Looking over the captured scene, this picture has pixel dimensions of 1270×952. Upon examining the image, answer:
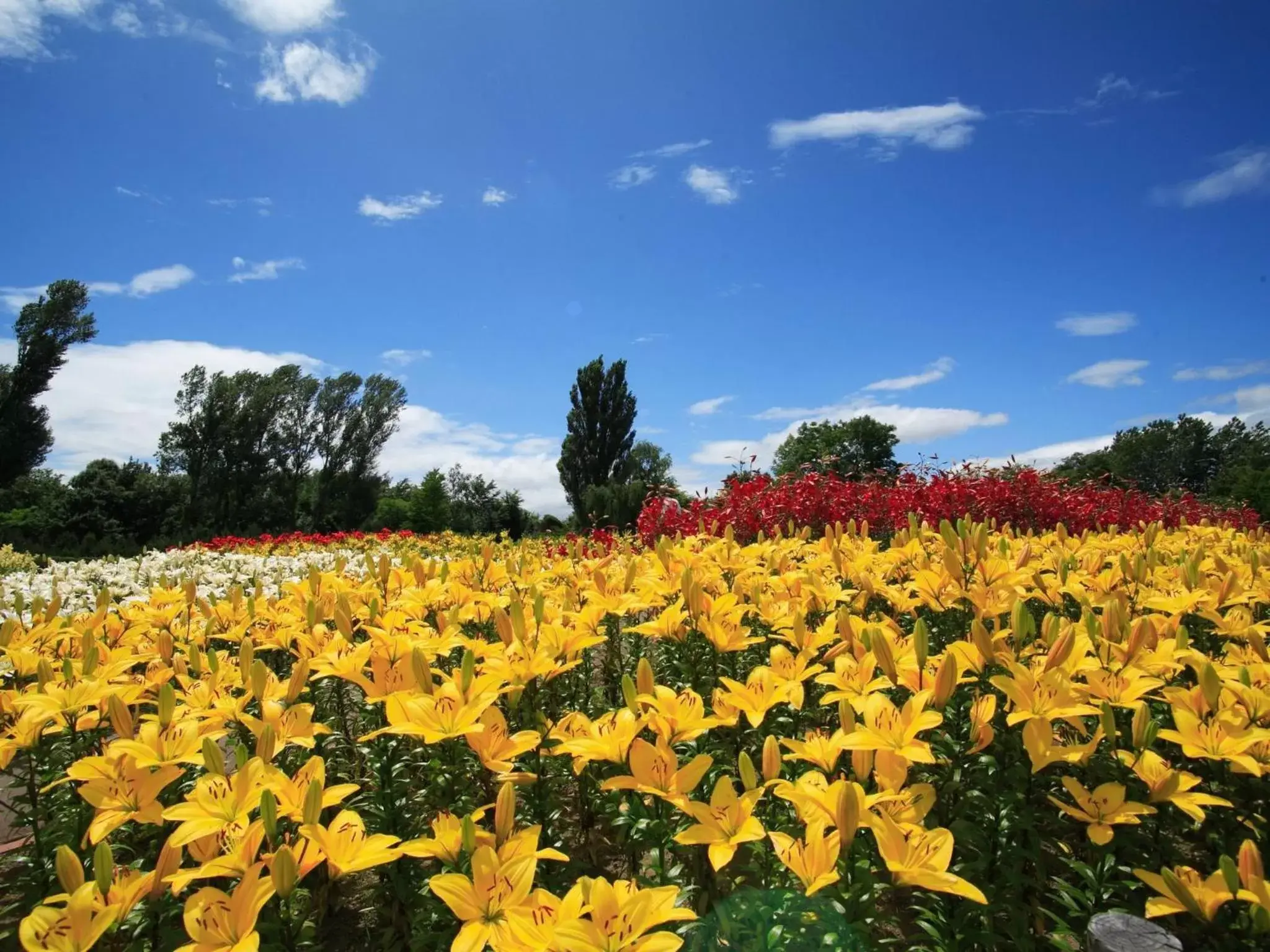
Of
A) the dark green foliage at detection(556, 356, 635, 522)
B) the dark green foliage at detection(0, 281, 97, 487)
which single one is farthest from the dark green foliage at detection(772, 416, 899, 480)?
the dark green foliage at detection(0, 281, 97, 487)

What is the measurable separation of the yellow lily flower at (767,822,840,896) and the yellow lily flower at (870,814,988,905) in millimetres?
74

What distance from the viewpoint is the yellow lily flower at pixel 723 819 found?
3.88 feet

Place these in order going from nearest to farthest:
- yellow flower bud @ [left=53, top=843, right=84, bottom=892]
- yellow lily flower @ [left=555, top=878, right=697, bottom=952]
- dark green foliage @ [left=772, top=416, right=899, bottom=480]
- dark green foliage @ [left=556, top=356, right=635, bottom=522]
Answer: yellow lily flower @ [left=555, top=878, right=697, bottom=952] → yellow flower bud @ [left=53, top=843, right=84, bottom=892] → dark green foliage @ [left=556, top=356, right=635, bottom=522] → dark green foliage @ [left=772, top=416, right=899, bottom=480]

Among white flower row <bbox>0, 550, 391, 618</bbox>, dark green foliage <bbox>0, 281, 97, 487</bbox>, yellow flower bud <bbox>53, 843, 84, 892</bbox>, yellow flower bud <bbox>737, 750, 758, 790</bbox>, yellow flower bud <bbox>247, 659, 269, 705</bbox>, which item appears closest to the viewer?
yellow flower bud <bbox>53, 843, 84, 892</bbox>

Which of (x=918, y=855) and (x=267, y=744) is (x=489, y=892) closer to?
(x=267, y=744)

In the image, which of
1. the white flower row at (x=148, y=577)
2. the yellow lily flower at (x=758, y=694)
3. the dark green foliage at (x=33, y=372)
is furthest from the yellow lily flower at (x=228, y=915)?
the dark green foliage at (x=33, y=372)

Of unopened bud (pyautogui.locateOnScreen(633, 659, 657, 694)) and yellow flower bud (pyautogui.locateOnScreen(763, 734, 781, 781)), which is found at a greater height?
unopened bud (pyautogui.locateOnScreen(633, 659, 657, 694))

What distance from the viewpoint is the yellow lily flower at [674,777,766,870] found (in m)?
1.18

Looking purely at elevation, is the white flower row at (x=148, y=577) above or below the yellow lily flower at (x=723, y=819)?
above

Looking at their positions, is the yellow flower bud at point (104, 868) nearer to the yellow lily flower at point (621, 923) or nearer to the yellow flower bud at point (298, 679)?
the yellow flower bud at point (298, 679)

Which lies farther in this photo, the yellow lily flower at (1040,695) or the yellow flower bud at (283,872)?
the yellow lily flower at (1040,695)

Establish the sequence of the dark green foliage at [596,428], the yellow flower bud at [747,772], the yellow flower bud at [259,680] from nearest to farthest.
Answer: the yellow flower bud at [747,772]
the yellow flower bud at [259,680]
the dark green foliage at [596,428]

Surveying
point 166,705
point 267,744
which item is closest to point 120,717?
point 166,705

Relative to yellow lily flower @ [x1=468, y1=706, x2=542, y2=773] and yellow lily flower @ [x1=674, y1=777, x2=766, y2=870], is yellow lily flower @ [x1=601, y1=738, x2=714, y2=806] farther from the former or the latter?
yellow lily flower @ [x1=468, y1=706, x2=542, y2=773]
